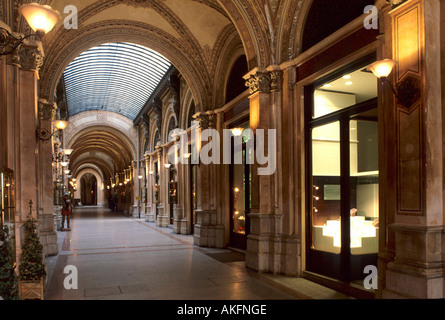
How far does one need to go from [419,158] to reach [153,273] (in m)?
5.69

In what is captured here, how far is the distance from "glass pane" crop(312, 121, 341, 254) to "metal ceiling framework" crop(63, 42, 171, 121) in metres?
11.2

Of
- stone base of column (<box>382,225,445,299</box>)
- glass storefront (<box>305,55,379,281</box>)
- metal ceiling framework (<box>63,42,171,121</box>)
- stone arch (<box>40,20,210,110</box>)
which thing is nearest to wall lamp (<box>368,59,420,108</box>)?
glass storefront (<box>305,55,379,281</box>)

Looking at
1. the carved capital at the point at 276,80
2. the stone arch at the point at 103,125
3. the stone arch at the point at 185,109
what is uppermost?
the stone arch at the point at 103,125

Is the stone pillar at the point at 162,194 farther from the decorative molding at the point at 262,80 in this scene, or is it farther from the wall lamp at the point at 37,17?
the wall lamp at the point at 37,17

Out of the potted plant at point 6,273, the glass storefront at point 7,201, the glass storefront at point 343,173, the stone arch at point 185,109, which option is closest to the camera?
the potted plant at point 6,273

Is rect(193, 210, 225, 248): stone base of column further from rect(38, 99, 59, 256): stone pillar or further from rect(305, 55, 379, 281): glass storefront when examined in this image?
rect(305, 55, 379, 281): glass storefront

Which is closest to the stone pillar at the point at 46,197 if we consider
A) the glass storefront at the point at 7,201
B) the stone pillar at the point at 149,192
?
the glass storefront at the point at 7,201

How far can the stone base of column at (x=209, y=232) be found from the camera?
12.0 meters

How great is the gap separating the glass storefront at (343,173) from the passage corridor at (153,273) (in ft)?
4.22

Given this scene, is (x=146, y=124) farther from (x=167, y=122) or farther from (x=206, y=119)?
(x=206, y=119)

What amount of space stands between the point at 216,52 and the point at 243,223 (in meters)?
5.49

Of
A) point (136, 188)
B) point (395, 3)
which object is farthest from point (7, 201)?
point (136, 188)
